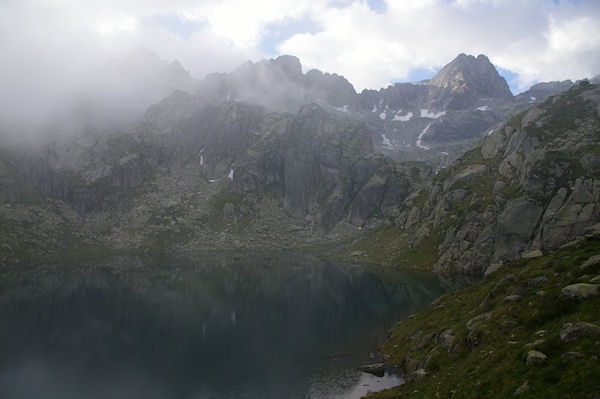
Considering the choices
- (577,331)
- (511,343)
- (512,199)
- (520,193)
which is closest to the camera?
(577,331)

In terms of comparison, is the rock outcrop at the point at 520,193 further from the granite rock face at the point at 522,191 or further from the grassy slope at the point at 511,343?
the grassy slope at the point at 511,343

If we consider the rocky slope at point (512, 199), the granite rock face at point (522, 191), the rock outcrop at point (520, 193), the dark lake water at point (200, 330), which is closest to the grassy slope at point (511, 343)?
the dark lake water at point (200, 330)

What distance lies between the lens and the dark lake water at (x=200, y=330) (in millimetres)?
56938

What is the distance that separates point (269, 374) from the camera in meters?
59.2

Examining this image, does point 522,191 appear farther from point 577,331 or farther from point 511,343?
point 577,331

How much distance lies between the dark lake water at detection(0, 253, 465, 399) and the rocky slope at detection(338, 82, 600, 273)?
18789 mm

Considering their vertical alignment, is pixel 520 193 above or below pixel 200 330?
above

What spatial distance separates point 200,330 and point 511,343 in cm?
6839

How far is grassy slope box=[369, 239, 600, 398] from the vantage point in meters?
25.1

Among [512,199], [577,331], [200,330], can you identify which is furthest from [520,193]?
[577,331]

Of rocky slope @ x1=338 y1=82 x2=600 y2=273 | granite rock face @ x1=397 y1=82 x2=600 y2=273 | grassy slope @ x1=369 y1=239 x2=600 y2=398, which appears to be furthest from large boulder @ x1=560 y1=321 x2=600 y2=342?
granite rock face @ x1=397 y1=82 x2=600 y2=273

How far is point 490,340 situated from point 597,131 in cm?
12044

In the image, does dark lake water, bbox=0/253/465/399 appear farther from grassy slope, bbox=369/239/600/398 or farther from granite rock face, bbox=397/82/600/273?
granite rock face, bbox=397/82/600/273

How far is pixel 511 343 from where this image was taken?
115 ft
